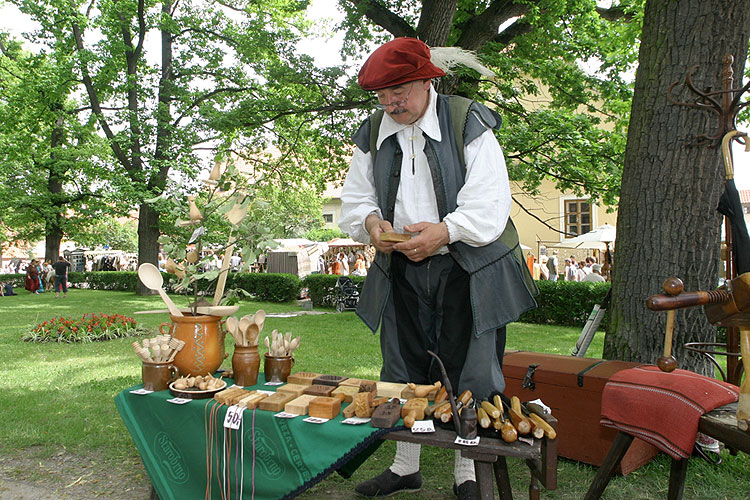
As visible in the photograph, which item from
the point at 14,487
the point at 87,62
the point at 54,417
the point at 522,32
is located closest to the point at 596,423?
the point at 14,487

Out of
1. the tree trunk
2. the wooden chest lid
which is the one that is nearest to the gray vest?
the wooden chest lid

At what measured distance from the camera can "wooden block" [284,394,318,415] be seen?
1790 millimetres

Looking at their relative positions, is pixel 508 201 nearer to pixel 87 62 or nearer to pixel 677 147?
pixel 677 147

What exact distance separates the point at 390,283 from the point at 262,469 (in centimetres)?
77

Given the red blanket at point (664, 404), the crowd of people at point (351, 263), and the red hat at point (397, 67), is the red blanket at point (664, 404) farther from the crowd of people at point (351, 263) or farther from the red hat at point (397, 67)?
the crowd of people at point (351, 263)

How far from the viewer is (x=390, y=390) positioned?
1940mm

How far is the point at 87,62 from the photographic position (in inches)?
587

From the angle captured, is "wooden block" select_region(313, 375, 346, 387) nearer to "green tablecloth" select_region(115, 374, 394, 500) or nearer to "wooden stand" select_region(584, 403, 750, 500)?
"green tablecloth" select_region(115, 374, 394, 500)

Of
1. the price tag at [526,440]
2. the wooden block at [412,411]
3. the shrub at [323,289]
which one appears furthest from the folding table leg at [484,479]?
the shrub at [323,289]

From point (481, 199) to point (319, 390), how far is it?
34.5 inches

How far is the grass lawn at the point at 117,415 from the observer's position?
268 cm

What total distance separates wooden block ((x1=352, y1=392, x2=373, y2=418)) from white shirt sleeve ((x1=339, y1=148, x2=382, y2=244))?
606 mm

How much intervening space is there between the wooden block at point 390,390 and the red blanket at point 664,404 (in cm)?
76

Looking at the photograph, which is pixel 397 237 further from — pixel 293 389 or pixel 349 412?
pixel 293 389
